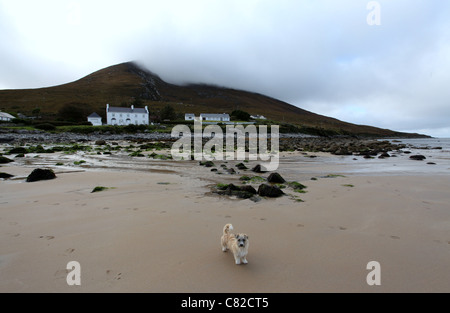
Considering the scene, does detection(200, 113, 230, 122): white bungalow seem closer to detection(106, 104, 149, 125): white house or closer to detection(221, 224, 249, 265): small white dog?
detection(106, 104, 149, 125): white house

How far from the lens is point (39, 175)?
28.8 feet

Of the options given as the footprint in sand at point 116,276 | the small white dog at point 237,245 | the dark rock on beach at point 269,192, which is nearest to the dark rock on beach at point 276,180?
the dark rock on beach at point 269,192

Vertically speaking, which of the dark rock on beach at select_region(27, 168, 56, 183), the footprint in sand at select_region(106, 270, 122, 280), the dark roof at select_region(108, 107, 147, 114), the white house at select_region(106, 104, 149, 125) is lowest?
the footprint in sand at select_region(106, 270, 122, 280)

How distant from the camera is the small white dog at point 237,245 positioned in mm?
3187

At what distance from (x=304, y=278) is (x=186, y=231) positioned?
2.21 m

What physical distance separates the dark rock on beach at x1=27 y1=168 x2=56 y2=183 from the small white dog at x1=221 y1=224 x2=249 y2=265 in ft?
27.5

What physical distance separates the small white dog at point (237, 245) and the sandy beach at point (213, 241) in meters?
0.12

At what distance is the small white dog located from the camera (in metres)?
3.19

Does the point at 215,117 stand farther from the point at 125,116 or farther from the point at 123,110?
the point at 123,110

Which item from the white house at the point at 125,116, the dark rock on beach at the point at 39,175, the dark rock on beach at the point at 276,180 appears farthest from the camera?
the white house at the point at 125,116

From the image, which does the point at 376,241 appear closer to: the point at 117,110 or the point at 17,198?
the point at 17,198

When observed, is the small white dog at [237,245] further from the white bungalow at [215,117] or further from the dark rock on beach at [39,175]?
the white bungalow at [215,117]

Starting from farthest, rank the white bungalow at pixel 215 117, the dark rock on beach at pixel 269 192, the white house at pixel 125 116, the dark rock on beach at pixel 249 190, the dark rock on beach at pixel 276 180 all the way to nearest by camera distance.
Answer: the white bungalow at pixel 215 117 → the white house at pixel 125 116 → the dark rock on beach at pixel 276 180 → the dark rock on beach at pixel 249 190 → the dark rock on beach at pixel 269 192

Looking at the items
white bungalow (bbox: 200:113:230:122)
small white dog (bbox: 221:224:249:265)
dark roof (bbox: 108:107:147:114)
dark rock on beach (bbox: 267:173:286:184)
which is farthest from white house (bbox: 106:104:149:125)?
small white dog (bbox: 221:224:249:265)
